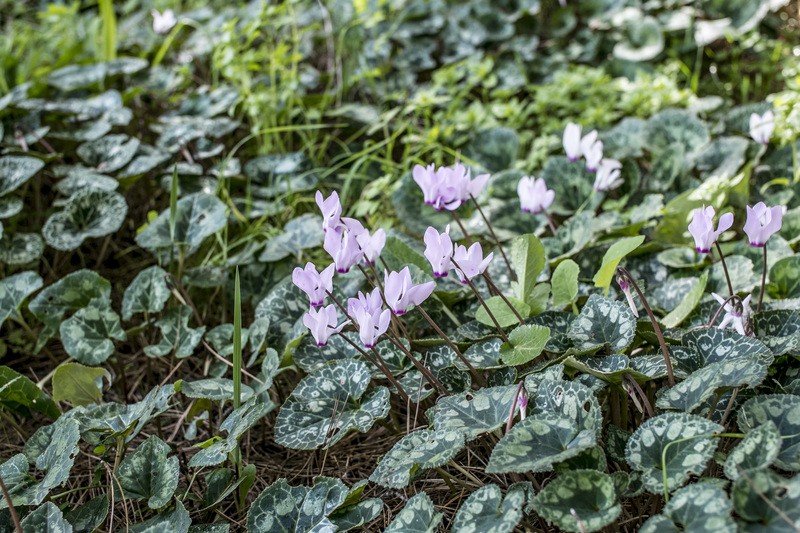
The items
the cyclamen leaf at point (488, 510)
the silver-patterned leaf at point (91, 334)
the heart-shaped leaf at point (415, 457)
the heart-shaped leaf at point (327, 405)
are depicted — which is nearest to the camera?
the cyclamen leaf at point (488, 510)

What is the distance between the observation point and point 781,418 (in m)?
1.39

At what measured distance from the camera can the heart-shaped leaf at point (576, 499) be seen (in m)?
1.27

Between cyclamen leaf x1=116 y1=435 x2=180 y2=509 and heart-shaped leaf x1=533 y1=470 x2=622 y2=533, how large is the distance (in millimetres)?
748

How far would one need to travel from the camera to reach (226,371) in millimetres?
2088

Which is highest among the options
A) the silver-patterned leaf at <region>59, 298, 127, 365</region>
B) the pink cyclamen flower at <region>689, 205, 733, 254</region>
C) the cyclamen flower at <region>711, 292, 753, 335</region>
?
the pink cyclamen flower at <region>689, 205, 733, 254</region>

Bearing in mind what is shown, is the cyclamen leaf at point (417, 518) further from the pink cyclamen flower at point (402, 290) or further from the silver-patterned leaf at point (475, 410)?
the pink cyclamen flower at point (402, 290)

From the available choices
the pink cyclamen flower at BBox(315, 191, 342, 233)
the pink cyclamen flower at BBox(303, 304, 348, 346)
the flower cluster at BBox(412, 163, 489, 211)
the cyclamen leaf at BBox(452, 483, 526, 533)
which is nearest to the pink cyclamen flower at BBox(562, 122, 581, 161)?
the flower cluster at BBox(412, 163, 489, 211)

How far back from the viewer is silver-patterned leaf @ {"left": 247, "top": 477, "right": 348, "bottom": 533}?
5.00 ft

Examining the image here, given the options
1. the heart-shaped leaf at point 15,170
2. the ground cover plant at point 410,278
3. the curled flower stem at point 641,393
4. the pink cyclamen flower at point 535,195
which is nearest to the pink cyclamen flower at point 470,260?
the ground cover plant at point 410,278

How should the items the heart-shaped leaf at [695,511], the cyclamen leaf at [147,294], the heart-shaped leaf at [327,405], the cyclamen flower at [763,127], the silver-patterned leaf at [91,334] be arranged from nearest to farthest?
the heart-shaped leaf at [695,511], the heart-shaped leaf at [327,405], the silver-patterned leaf at [91,334], the cyclamen leaf at [147,294], the cyclamen flower at [763,127]

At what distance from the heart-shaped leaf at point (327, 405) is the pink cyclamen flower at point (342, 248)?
28cm

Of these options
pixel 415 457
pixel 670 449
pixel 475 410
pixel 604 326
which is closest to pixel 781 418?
pixel 670 449

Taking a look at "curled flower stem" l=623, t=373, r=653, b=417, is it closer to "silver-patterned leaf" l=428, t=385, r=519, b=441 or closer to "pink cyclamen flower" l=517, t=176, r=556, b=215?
"silver-patterned leaf" l=428, t=385, r=519, b=441

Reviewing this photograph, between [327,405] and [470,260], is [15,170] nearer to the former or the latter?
[327,405]
